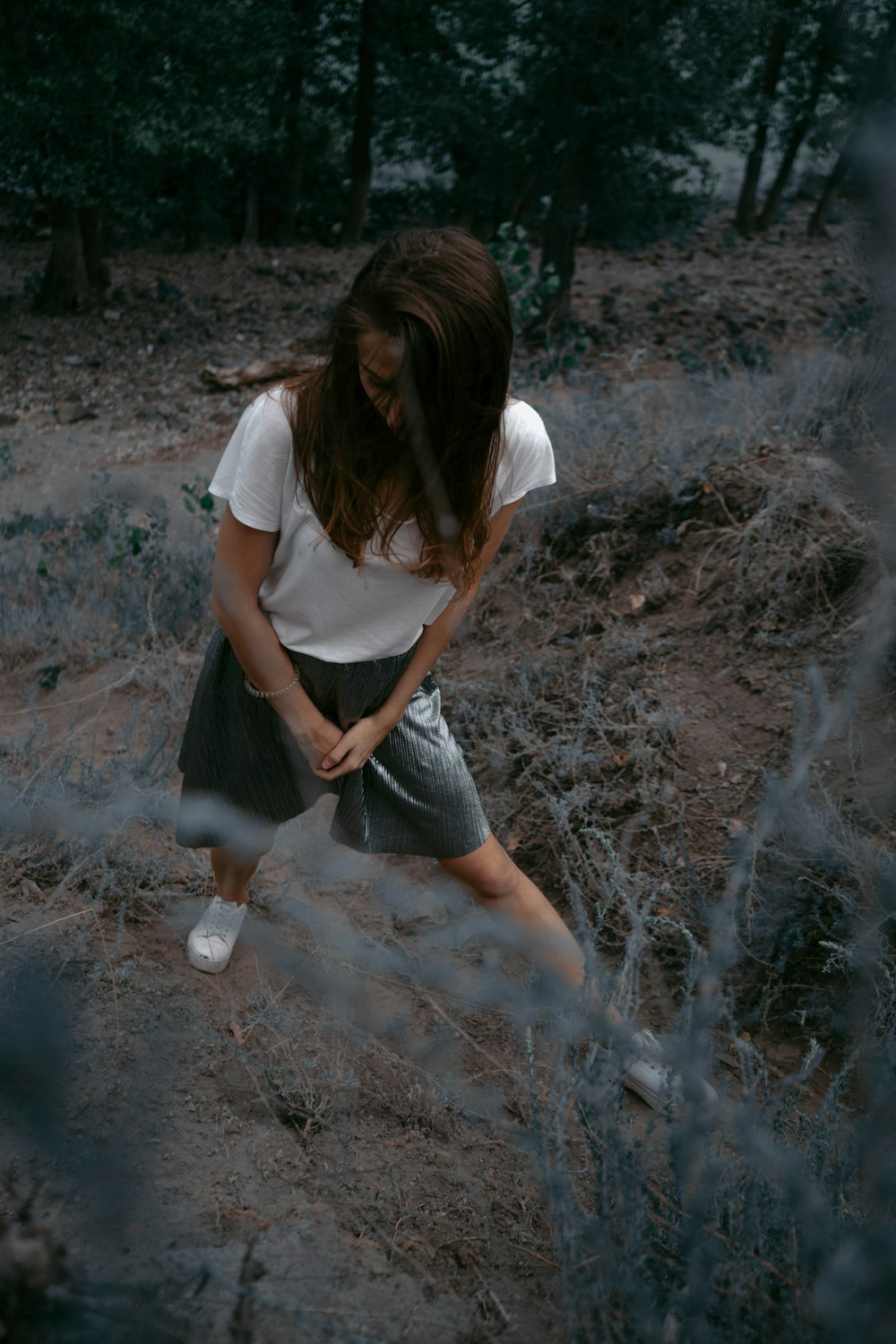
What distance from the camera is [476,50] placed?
789 centimetres

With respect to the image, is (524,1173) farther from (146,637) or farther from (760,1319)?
(146,637)

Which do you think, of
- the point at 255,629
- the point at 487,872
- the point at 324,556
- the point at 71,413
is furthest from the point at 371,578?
the point at 71,413

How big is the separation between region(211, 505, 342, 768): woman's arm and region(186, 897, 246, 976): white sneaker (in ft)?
1.88

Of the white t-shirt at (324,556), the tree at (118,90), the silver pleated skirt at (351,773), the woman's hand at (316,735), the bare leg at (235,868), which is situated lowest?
the bare leg at (235,868)

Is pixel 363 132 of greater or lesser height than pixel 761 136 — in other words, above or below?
below

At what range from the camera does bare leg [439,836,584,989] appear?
70.6 inches

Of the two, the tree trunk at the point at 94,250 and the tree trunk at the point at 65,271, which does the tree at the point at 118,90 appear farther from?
the tree trunk at the point at 94,250

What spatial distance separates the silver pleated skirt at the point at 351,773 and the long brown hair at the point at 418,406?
320mm

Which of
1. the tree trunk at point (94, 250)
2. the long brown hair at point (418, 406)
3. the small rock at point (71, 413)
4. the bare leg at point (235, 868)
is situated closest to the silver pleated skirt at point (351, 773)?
the bare leg at point (235, 868)

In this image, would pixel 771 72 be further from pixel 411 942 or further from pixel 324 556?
pixel 324 556

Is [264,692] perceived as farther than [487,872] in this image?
No

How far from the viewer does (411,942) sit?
2408 millimetres

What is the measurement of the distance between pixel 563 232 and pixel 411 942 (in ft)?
24.8

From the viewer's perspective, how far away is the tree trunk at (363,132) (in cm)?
971
